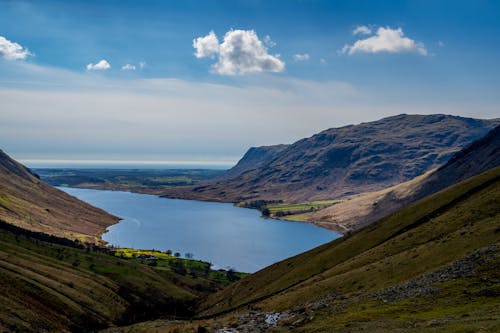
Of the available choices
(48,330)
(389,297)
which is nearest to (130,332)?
(48,330)

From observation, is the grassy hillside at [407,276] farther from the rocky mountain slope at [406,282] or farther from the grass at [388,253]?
the grass at [388,253]

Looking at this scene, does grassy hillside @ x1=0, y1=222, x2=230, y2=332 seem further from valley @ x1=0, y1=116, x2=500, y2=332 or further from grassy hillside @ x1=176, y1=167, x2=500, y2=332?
grassy hillside @ x1=176, y1=167, x2=500, y2=332

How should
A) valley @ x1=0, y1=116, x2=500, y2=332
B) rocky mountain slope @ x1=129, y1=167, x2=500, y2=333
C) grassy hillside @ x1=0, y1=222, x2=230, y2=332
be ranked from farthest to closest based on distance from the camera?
1. grassy hillside @ x1=0, y1=222, x2=230, y2=332
2. valley @ x1=0, y1=116, x2=500, y2=332
3. rocky mountain slope @ x1=129, y1=167, x2=500, y2=333

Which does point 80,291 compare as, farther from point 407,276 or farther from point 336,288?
point 407,276

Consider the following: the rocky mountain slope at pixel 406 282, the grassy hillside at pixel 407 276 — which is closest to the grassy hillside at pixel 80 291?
the rocky mountain slope at pixel 406 282

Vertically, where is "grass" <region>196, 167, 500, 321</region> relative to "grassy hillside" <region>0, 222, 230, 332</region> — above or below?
above

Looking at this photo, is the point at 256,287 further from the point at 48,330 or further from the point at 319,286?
the point at 48,330

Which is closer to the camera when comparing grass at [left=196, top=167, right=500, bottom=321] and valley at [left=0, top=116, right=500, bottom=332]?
valley at [left=0, top=116, right=500, bottom=332]

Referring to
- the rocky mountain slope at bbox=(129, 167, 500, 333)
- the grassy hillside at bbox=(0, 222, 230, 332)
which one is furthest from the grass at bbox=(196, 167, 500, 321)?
the grassy hillside at bbox=(0, 222, 230, 332)
